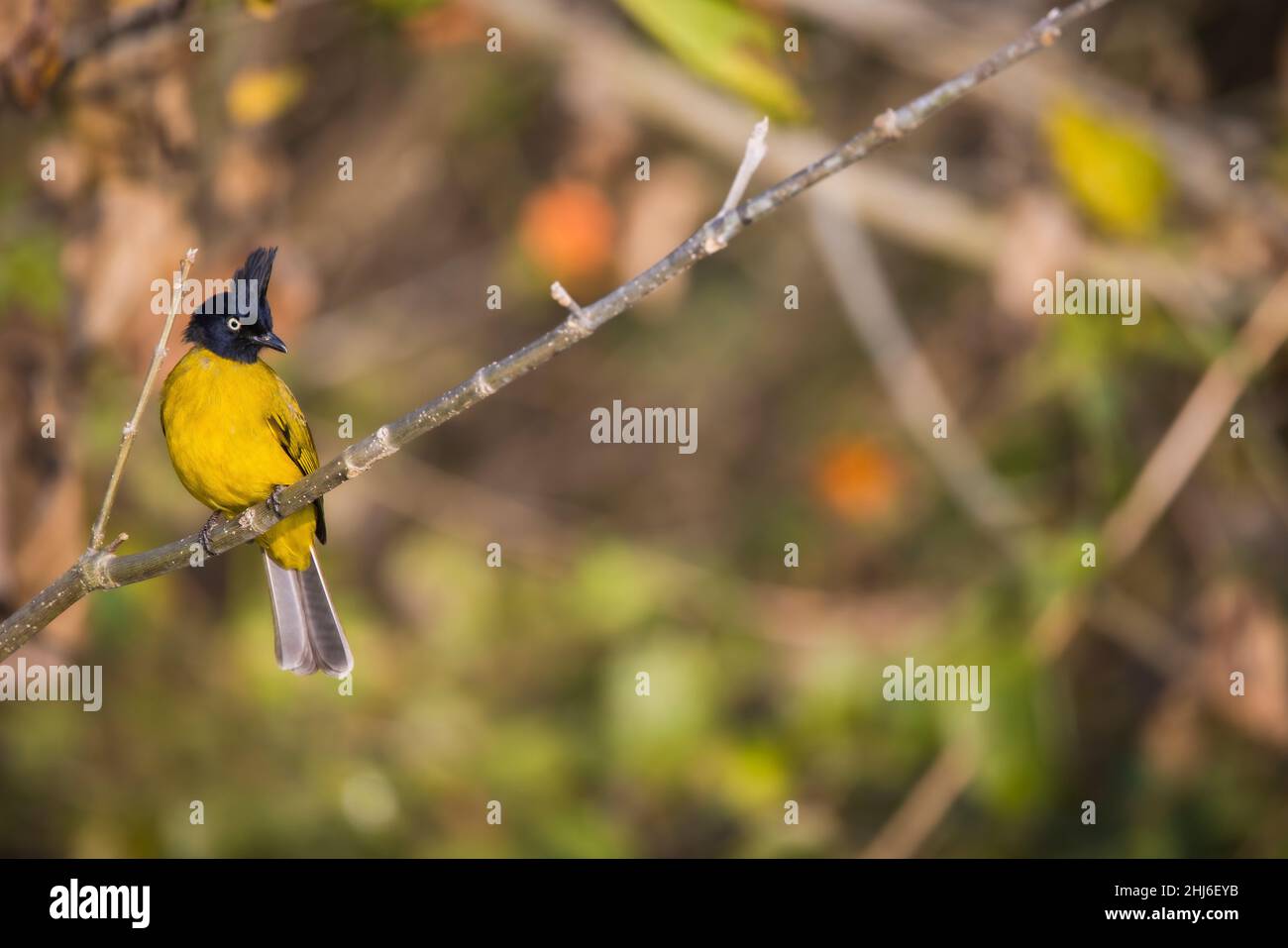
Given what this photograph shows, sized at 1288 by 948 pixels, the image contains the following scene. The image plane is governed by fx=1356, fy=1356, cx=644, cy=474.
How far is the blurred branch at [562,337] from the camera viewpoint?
139cm

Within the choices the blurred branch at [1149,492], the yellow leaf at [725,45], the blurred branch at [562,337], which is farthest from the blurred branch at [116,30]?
the blurred branch at [1149,492]

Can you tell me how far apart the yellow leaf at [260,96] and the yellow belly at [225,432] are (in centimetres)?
101

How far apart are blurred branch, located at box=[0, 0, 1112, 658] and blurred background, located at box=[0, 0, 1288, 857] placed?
3.57 feet

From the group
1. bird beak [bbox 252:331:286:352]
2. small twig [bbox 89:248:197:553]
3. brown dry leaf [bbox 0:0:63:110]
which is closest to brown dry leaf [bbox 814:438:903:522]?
bird beak [bbox 252:331:286:352]

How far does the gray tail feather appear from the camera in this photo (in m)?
2.44

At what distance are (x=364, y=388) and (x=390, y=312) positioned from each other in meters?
0.35

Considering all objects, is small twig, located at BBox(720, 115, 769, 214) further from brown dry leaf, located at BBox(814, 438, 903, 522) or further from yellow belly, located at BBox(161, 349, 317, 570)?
brown dry leaf, located at BBox(814, 438, 903, 522)

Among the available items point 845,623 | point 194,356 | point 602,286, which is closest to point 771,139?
point 602,286

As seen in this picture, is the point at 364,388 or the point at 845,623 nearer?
the point at 845,623

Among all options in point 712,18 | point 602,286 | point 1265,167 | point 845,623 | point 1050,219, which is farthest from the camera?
point 602,286

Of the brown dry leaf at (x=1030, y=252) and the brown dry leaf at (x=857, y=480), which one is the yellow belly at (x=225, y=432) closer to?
the brown dry leaf at (x=1030, y=252)

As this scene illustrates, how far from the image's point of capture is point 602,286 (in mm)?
5398

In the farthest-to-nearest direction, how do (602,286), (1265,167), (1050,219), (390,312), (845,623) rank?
(390,312) < (602,286) < (845,623) < (1265,167) < (1050,219)

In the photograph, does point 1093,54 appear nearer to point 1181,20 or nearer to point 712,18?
point 1181,20
